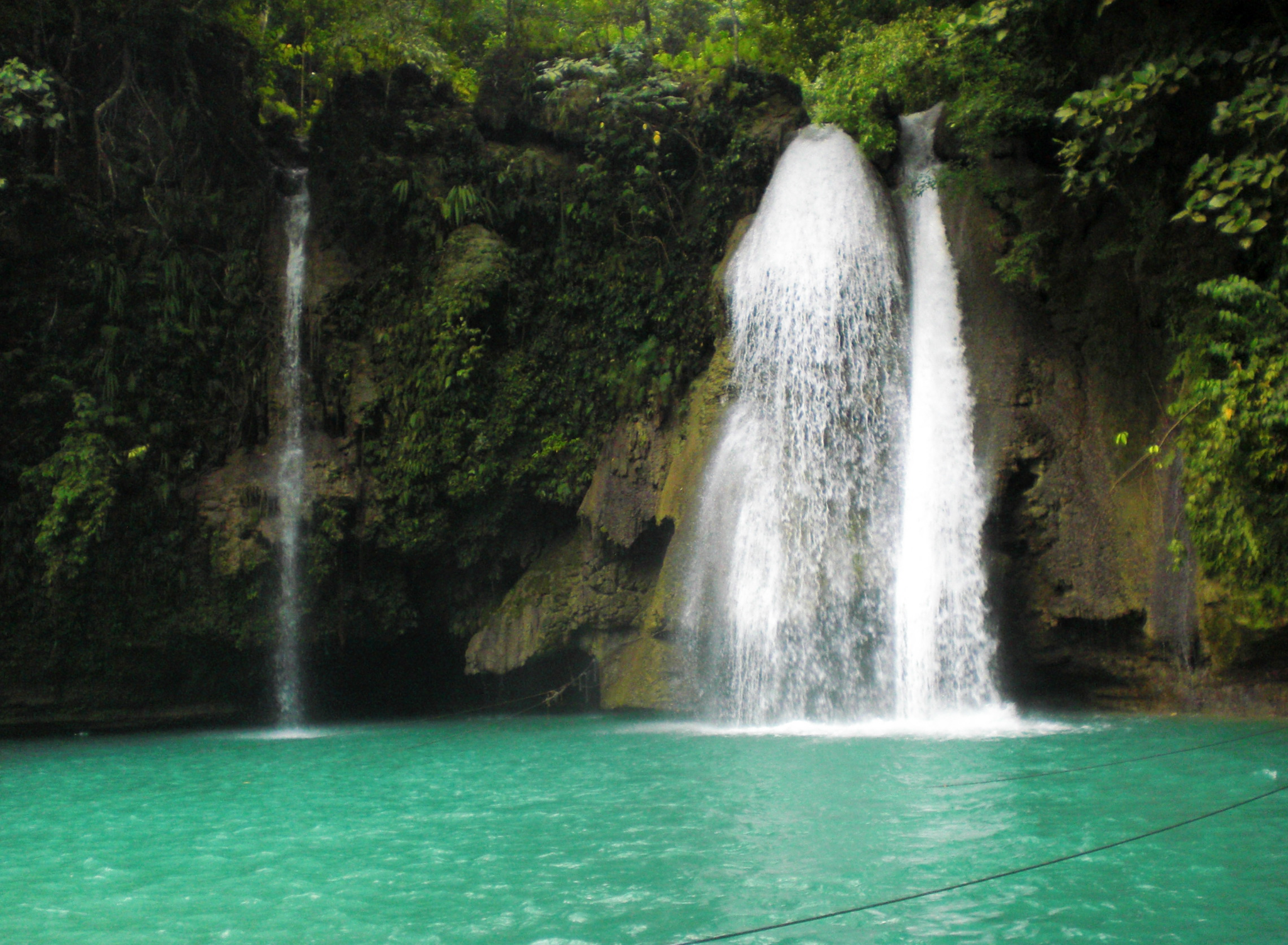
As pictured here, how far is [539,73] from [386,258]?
4042mm

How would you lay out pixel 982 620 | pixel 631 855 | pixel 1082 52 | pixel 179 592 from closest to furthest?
1. pixel 631 855
2. pixel 982 620
3. pixel 1082 52
4. pixel 179 592

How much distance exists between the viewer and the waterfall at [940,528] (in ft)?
35.8

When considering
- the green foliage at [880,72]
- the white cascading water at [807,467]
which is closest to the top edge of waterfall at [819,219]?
the white cascading water at [807,467]

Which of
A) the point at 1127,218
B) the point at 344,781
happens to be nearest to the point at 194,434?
the point at 344,781

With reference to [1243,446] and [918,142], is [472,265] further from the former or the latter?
[1243,446]

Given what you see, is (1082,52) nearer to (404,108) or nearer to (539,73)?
(539,73)

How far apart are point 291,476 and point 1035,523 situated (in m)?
10.4

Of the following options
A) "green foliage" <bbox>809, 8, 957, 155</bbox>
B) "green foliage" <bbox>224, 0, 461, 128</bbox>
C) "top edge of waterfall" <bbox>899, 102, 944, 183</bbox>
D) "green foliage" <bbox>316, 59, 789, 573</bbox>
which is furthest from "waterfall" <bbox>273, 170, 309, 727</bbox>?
"top edge of waterfall" <bbox>899, 102, 944, 183</bbox>

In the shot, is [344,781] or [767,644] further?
[767,644]

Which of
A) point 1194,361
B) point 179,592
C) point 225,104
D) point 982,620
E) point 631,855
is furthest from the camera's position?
point 225,104

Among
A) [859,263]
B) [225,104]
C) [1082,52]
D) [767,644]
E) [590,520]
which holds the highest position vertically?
[225,104]

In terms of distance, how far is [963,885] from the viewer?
192 inches

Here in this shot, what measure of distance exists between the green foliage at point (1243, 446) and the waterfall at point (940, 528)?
93.2 inches

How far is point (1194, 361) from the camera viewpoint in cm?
1033
